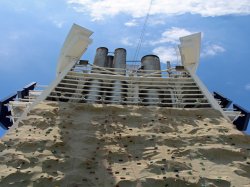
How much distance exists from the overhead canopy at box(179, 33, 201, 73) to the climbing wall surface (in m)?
3.50

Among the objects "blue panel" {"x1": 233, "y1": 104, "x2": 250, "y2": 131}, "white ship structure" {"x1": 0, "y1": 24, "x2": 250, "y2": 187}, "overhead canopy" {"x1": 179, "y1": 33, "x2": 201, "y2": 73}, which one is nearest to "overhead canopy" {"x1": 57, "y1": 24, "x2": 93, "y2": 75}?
"white ship structure" {"x1": 0, "y1": 24, "x2": 250, "y2": 187}

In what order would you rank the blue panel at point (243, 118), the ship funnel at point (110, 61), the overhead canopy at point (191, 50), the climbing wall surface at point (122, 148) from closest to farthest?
the climbing wall surface at point (122, 148) < the blue panel at point (243, 118) < the overhead canopy at point (191, 50) < the ship funnel at point (110, 61)

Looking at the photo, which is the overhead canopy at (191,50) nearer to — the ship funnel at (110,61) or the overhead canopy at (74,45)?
the overhead canopy at (74,45)

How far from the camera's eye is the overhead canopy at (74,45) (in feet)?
41.1

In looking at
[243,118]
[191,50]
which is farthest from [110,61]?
[243,118]

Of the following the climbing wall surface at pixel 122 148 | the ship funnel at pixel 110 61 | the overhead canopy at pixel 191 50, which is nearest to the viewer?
the climbing wall surface at pixel 122 148

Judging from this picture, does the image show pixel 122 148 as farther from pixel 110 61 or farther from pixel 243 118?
pixel 110 61

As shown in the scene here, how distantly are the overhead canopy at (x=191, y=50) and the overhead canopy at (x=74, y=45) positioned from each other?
3.38 meters

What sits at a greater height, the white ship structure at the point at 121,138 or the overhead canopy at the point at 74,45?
the overhead canopy at the point at 74,45

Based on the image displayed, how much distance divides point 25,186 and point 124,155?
2032mm

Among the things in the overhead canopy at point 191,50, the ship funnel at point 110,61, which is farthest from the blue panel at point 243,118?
the ship funnel at point 110,61

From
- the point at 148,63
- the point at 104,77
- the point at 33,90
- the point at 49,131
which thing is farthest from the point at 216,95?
the point at 49,131

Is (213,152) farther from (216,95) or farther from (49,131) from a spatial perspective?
(216,95)

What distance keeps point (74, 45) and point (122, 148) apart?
20.8ft
